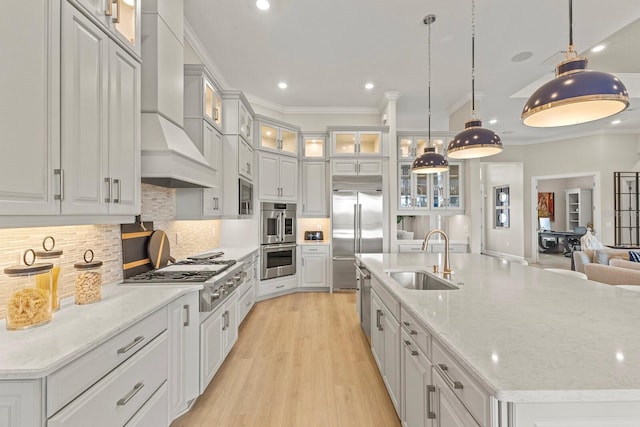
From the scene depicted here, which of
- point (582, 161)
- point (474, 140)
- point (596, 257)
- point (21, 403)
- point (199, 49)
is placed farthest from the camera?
point (582, 161)

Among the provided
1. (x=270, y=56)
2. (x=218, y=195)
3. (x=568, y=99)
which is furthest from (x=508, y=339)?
(x=270, y=56)

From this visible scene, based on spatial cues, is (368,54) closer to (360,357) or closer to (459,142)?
(459,142)

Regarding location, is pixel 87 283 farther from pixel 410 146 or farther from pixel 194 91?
pixel 410 146

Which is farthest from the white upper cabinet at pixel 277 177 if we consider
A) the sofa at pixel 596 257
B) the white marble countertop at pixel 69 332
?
the sofa at pixel 596 257

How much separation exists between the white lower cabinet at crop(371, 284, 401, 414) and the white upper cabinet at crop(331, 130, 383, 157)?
3125 millimetres

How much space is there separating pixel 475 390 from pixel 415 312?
0.50 m

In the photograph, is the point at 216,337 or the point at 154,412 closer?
the point at 154,412

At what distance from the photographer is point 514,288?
1.83 metres

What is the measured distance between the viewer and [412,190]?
5.52 m

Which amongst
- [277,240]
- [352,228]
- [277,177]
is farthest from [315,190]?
[277,240]

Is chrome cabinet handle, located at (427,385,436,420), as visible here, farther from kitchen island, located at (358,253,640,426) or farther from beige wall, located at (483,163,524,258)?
beige wall, located at (483,163,524,258)

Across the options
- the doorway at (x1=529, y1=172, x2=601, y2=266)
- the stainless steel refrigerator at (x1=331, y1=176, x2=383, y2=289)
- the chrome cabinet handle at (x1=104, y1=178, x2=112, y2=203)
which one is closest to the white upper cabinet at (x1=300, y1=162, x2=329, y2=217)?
the stainless steel refrigerator at (x1=331, y1=176, x2=383, y2=289)

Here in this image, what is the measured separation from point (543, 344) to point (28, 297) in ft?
6.75

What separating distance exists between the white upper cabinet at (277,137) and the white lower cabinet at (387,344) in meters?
3.08
